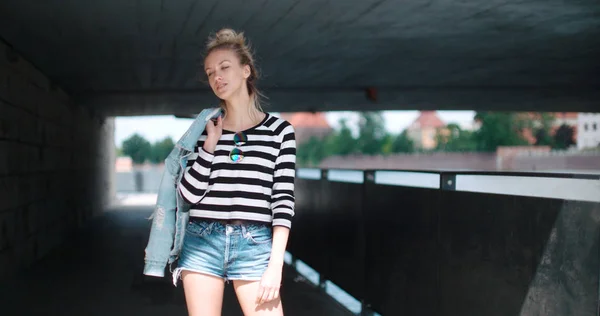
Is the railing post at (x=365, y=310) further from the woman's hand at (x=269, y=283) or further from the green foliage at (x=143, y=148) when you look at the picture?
the green foliage at (x=143, y=148)

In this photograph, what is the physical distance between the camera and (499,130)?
327 feet

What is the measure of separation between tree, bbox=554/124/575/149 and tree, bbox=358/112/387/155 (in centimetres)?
3316

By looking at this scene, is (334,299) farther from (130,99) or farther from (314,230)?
(130,99)

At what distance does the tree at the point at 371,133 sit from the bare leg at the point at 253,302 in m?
119

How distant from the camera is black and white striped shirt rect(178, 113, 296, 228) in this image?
9.00ft

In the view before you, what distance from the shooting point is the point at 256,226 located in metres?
2.77

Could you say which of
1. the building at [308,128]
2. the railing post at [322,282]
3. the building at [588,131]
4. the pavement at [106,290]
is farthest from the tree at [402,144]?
the railing post at [322,282]

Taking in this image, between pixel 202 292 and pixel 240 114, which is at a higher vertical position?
pixel 240 114

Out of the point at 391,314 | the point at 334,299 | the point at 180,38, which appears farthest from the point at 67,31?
the point at 391,314

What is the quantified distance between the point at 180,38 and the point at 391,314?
6.03 metres

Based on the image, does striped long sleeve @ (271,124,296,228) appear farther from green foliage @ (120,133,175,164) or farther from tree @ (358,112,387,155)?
tree @ (358,112,387,155)

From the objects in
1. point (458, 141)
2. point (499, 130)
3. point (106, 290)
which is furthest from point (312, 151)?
point (106, 290)

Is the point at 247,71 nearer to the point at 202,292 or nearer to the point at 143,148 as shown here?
the point at 202,292

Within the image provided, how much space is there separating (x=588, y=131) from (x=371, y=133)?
38803 millimetres
